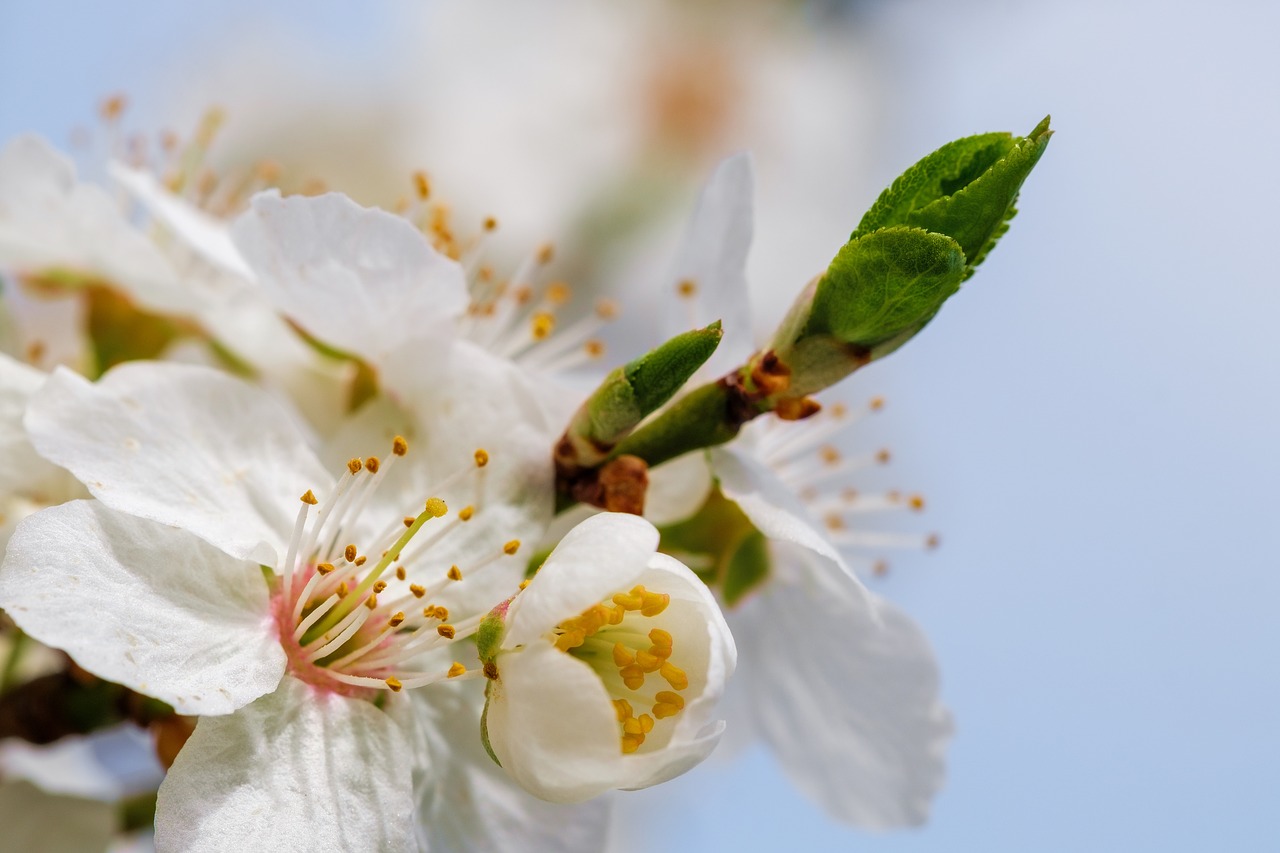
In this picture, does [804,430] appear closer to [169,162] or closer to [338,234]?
[338,234]

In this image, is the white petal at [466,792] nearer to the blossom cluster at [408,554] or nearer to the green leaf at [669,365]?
the blossom cluster at [408,554]

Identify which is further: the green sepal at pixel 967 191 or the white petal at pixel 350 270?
the white petal at pixel 350 270

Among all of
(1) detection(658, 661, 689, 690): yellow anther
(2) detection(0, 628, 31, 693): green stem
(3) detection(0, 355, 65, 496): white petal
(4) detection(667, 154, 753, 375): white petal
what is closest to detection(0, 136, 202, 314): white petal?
(3) detection(0, 355, 65, 496): white petal

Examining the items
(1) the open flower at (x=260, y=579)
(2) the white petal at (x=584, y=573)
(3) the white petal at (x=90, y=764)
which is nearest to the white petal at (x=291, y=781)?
(1) the open flower at (x=260, y=579)

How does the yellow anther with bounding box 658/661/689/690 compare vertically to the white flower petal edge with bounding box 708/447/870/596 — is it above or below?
below

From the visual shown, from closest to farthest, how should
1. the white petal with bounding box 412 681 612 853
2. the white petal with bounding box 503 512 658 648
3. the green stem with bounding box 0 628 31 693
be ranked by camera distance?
the white petal with bounding box 503 512 658 648 < the white petal with bounding box 412 681 612 853 < the green stem with bounding box 0 628 31 693

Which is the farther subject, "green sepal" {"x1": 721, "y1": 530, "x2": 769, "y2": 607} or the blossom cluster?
"green sepal" {"x1": 721, "y1": 530, "x2": 769, "y2": 607}

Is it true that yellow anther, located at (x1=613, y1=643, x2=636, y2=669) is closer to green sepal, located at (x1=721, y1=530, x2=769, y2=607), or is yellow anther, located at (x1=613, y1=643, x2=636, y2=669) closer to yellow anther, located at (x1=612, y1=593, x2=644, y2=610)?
yellow anther, located at (x1=612, y1=593, x2=644, y2=610)
